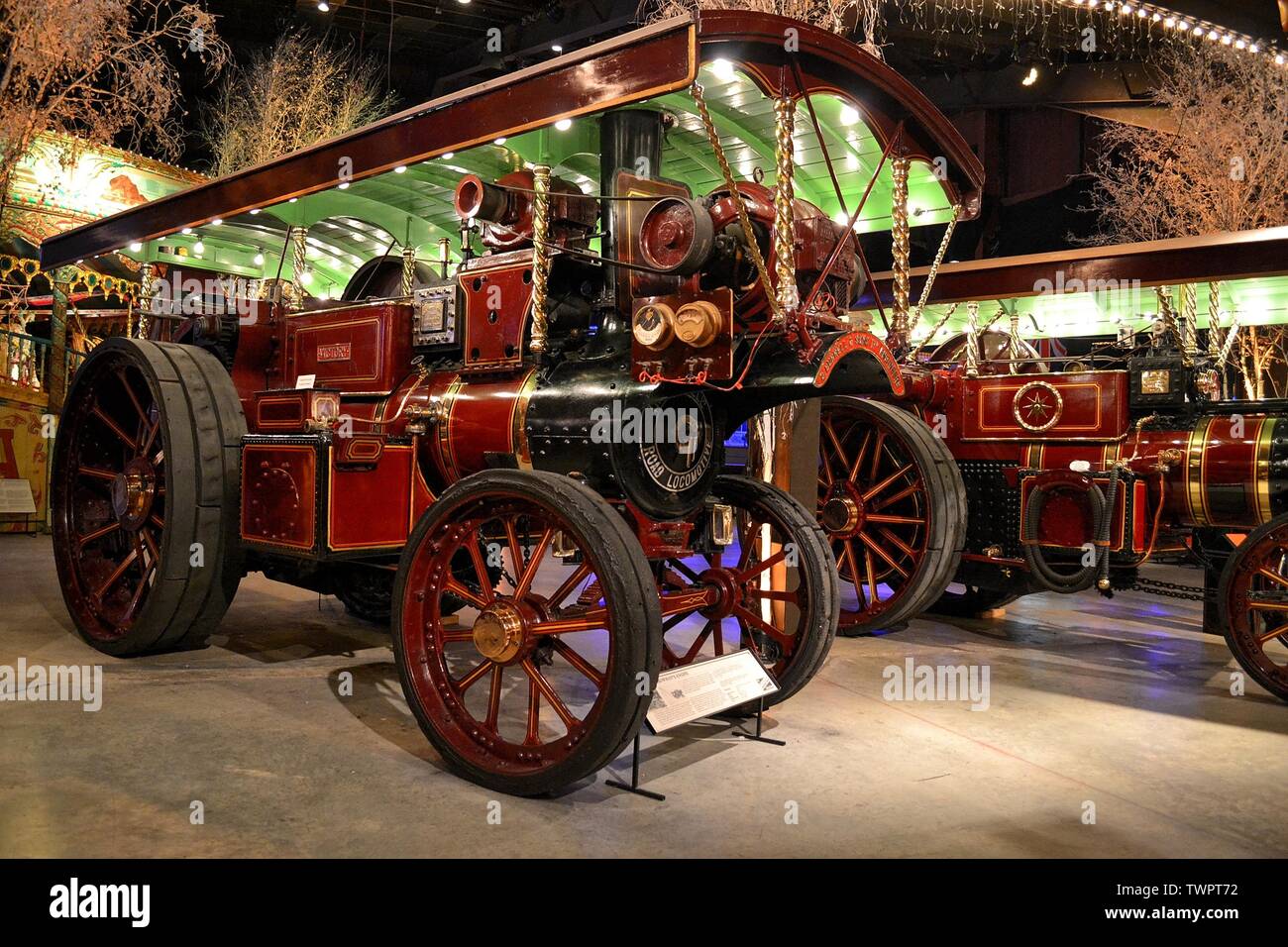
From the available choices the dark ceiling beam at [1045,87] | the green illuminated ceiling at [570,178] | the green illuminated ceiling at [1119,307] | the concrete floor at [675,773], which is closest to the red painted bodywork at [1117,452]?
the concrete floor at [675,773]

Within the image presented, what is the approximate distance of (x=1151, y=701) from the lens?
425 centimetres

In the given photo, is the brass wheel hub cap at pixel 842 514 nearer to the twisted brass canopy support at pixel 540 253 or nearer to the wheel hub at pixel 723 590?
the wheel hub at pixel 723 590

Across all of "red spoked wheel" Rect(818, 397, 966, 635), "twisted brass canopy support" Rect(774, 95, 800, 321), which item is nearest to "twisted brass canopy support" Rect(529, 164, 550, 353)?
"twisted brass canopy support" Rect(774, 95, 800, 321)

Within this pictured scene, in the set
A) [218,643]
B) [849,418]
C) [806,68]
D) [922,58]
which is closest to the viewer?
[806,68]

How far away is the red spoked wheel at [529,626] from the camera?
2.52 metres

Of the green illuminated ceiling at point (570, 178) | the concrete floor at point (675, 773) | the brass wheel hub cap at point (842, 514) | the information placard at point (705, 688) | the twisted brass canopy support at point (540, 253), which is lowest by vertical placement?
the concrete floor at point (675, 773)

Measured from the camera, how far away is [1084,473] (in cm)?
517

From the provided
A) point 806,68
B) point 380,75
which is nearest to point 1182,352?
point 806,68

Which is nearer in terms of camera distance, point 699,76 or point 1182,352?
point 699,76

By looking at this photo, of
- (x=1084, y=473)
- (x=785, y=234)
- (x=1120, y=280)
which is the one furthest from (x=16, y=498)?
(x=1120, y=280)

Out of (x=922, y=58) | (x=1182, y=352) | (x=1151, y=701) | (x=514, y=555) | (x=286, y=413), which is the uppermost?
(x=922, y=58)

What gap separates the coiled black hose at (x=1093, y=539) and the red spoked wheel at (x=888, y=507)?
38 cm

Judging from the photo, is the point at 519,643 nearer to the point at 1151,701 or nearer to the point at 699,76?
the point at 699,76

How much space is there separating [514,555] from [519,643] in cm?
27
